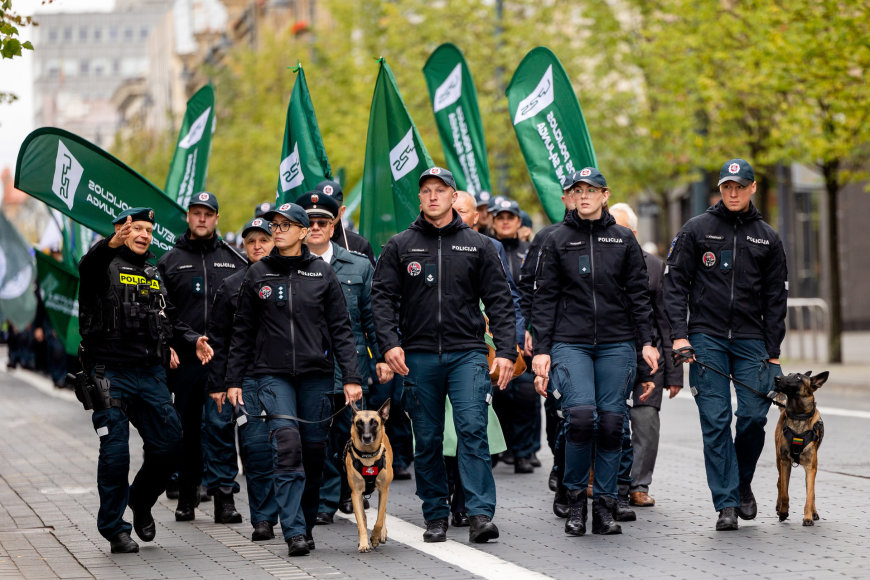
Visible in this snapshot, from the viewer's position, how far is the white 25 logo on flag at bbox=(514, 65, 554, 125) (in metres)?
12.1

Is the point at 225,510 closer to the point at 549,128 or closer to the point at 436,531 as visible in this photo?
the point at 436,531

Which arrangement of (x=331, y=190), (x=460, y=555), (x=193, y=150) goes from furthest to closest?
(x=193, y=150), (x=331, y=190), (x=460, y=555)

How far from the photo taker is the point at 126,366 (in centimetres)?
867

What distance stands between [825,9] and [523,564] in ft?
44.3

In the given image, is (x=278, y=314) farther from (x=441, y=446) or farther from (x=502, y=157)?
(x=502, y=157)

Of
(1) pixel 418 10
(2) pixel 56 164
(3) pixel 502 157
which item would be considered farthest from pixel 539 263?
(1) pixel 418 10

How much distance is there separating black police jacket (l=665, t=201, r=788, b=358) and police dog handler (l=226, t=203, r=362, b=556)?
2036 millimetres

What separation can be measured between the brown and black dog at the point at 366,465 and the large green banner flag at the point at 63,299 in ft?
27.4

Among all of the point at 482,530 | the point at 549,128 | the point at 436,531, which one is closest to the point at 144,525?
the point at 436,531

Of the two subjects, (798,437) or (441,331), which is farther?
(798,437)

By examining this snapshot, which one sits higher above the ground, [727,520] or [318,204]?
[318,204]

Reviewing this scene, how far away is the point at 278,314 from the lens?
8539 mm

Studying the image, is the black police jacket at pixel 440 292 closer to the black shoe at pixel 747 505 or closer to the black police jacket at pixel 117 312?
the black police jacket at pixel 117 312

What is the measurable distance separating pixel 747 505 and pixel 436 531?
189 cm
